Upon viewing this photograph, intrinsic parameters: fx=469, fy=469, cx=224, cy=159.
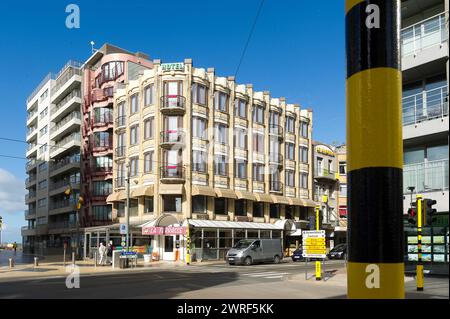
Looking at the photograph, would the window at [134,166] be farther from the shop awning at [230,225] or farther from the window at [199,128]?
the shop awning at [230,225]

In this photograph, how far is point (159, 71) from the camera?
47031mm

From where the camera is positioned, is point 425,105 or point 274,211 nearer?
point 425,105

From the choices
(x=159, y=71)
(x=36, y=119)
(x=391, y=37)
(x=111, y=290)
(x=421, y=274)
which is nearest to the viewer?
(x=391, y=37)

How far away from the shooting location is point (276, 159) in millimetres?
55938

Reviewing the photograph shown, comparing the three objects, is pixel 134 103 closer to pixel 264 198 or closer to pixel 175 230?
pixel 175 230

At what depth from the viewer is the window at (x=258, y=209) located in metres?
53.2

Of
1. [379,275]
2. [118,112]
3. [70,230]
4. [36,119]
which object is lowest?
[70,230]

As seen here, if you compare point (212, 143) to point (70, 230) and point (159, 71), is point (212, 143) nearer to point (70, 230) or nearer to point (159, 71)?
point (159, 71)

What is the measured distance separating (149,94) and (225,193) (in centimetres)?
1276

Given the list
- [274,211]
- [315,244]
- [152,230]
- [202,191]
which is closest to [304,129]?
[274,211]

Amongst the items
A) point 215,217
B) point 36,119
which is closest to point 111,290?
point 215,217

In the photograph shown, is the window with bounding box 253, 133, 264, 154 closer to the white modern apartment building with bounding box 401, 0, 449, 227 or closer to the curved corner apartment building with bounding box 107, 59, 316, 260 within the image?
the curved corner apartment building with bounding box 107, 59, 316, 260

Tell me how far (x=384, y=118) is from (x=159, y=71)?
46.1m

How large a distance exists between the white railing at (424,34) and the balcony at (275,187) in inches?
1391
